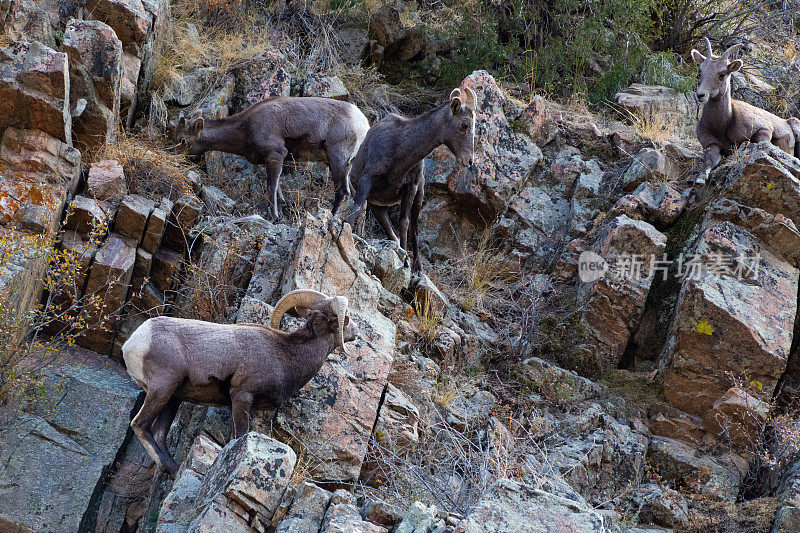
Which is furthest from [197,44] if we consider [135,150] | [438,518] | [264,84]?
[438,518]

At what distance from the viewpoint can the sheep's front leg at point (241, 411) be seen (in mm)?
6367

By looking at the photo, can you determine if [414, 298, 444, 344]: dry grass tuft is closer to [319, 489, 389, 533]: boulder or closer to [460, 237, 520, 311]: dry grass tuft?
[460, 237, 520, 311]: dry grass tuft

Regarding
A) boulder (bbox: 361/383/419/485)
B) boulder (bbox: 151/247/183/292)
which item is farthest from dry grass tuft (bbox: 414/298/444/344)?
boulder (bbox: 151/247/183/292)

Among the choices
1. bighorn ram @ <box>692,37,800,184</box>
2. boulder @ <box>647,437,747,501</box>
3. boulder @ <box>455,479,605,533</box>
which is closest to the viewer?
boulder @ <box>455,479,605,533</box>

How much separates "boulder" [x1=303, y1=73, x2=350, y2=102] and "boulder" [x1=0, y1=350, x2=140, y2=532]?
5.90m

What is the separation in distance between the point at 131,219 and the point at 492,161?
213 inches

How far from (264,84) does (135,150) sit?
9.58 ft

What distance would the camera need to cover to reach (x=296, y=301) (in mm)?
7133

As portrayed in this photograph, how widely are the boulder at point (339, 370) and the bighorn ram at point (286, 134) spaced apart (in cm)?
230

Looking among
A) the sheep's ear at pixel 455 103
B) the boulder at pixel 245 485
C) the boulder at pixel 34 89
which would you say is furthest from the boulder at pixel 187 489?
the sheep's ear at pixel 455 103

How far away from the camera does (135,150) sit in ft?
32.9

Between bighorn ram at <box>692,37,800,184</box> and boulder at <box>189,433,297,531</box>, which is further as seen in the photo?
bighorn ram at <box>692,37,800,184</box>

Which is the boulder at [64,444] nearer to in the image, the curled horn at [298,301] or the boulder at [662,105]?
the curled horn at [298,301]

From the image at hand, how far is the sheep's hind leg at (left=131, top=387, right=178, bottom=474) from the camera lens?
6.39m
